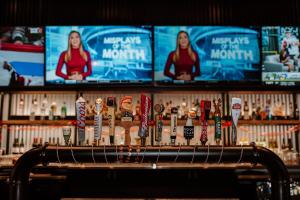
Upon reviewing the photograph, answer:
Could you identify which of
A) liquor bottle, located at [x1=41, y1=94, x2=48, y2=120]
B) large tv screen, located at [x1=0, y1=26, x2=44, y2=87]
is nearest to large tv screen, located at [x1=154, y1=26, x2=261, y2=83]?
large tv screen, located at [x1=0, y1=26, x2=44, y2=87]

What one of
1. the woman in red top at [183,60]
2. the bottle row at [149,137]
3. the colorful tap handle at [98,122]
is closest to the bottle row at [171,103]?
the bottle row at [149,137]

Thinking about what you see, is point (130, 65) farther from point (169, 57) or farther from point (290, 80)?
point (290, 80)

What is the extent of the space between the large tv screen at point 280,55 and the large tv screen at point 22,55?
307cm

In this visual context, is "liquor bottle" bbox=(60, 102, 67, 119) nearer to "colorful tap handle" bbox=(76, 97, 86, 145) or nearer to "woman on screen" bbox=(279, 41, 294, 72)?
"woman on screen" bbox=(279, 41, 294, 72)

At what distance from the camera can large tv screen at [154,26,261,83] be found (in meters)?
4.72

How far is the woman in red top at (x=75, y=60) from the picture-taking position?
15.5 ft

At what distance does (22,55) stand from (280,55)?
356 cm

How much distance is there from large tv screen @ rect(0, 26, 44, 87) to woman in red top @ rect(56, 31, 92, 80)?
0.31m

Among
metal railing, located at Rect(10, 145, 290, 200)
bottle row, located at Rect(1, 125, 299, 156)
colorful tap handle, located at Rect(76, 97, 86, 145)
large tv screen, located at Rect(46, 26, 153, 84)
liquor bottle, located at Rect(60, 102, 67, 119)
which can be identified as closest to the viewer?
metal railing, located at Rect(10, 145, 290, 200)

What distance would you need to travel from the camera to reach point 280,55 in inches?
188

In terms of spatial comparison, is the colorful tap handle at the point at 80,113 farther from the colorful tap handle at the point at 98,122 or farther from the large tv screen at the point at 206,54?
the large tv screen at the point at 206,54

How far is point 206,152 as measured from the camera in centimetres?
155
